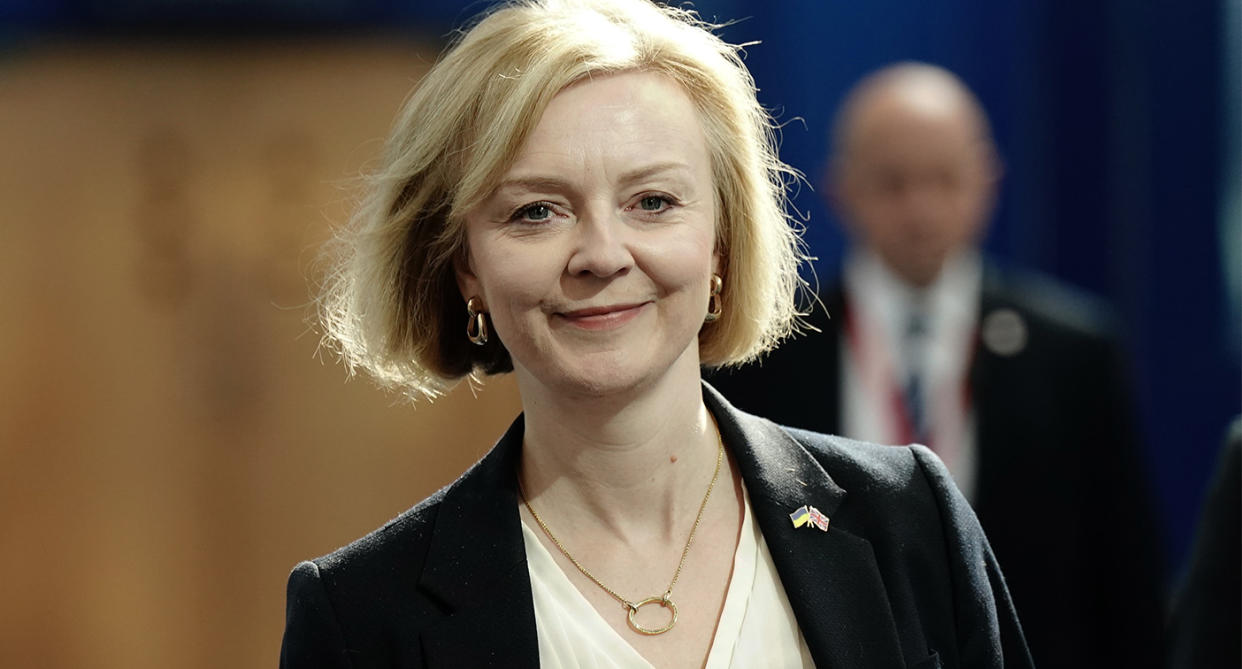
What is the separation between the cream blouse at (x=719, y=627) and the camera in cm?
186

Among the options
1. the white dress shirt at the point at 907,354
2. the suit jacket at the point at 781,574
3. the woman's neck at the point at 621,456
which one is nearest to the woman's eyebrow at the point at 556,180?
the woman's neck at the point at 621,456

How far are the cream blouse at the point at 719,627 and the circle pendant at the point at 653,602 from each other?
0.03 m

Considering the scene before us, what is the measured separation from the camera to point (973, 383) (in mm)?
3363

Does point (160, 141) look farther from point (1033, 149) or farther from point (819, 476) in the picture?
point (819, 476)

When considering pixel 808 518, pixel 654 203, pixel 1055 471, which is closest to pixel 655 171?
pixel 654 203

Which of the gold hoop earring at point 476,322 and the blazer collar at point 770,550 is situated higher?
the gold hoop earring at point 476,322

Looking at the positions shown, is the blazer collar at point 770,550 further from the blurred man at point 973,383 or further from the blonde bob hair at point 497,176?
the blurred man at point 973,383

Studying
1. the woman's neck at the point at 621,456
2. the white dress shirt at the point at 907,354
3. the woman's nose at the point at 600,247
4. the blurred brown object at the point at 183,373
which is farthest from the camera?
the blurred brown object at the point at 183,373

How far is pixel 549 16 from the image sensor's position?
6.40 ft

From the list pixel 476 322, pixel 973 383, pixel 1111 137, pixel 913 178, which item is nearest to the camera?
pixel 476 322

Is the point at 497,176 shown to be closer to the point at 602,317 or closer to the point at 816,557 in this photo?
the point at 602,317

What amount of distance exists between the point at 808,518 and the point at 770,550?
68mm

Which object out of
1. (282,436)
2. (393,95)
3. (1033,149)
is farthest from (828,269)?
(282,436)

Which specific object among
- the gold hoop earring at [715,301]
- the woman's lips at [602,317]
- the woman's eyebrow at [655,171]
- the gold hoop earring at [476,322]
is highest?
the woman's eyebrow at [655,171]
